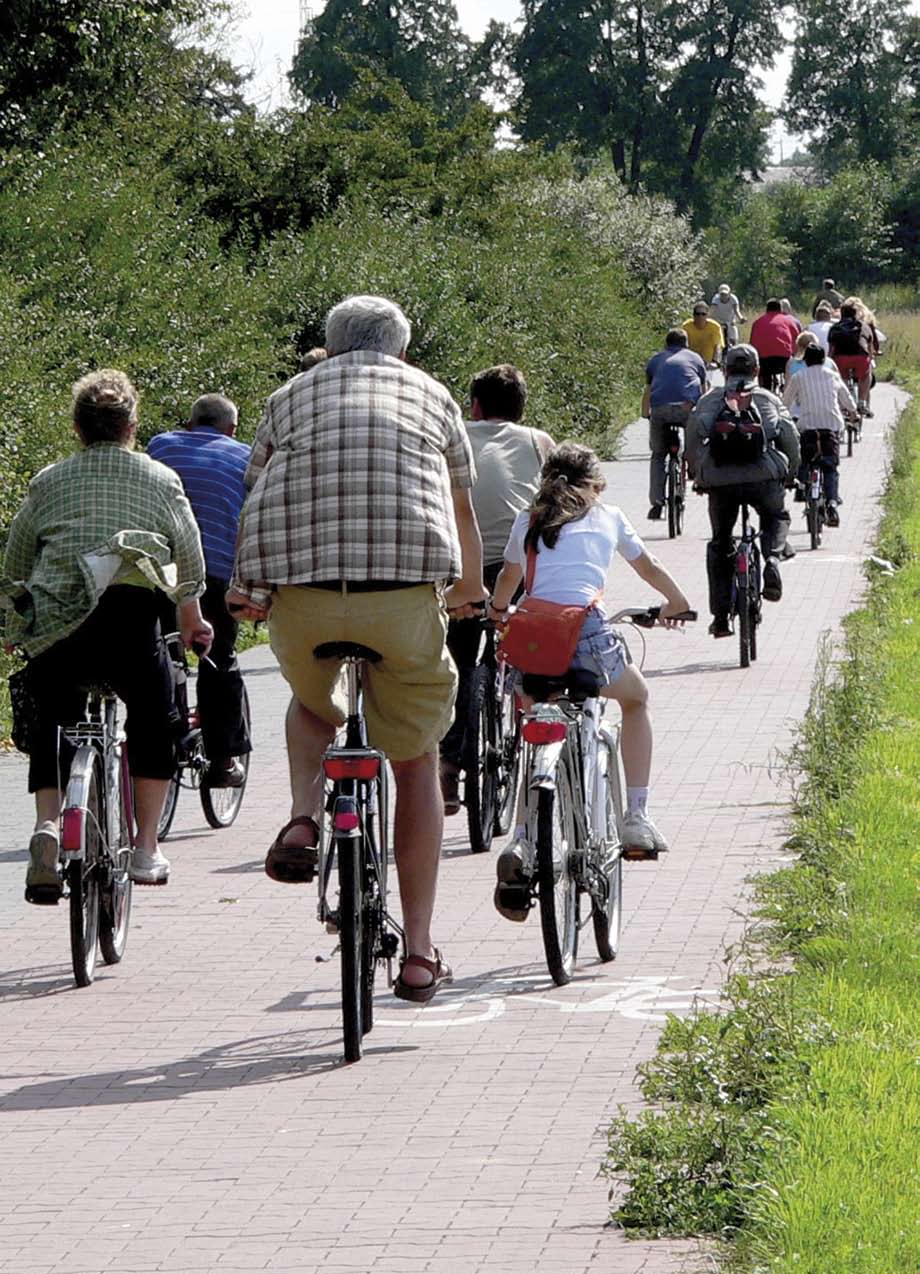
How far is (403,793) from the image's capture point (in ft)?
20.7

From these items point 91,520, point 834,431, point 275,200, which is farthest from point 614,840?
point 275,200

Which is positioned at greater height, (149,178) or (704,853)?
(149,178)

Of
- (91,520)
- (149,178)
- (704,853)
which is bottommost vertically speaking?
(704,853)

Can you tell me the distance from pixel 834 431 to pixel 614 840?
13.9m

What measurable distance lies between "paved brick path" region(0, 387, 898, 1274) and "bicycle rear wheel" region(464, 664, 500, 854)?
7.8 inches

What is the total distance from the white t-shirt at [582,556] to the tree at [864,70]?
9661 cm

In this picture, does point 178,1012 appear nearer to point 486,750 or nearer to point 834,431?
point 486,750

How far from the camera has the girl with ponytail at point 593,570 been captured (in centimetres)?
742

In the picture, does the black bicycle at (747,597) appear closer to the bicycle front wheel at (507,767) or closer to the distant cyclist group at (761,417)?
the distant cyclist group at (761,417)

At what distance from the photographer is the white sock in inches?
305

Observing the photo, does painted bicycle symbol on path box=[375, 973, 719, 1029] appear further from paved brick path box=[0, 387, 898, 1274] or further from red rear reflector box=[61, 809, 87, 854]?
red rear reflector box=[61, 809, 87, 854]

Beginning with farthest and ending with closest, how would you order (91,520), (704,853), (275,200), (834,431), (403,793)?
(275,200), (834,431), (704,853), (91,520), (403,793)

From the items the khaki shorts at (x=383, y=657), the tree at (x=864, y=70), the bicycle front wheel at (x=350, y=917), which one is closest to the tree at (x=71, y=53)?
the khaki shorts at (x=383, y=657)

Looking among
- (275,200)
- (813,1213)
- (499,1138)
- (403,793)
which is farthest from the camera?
(275,200)
